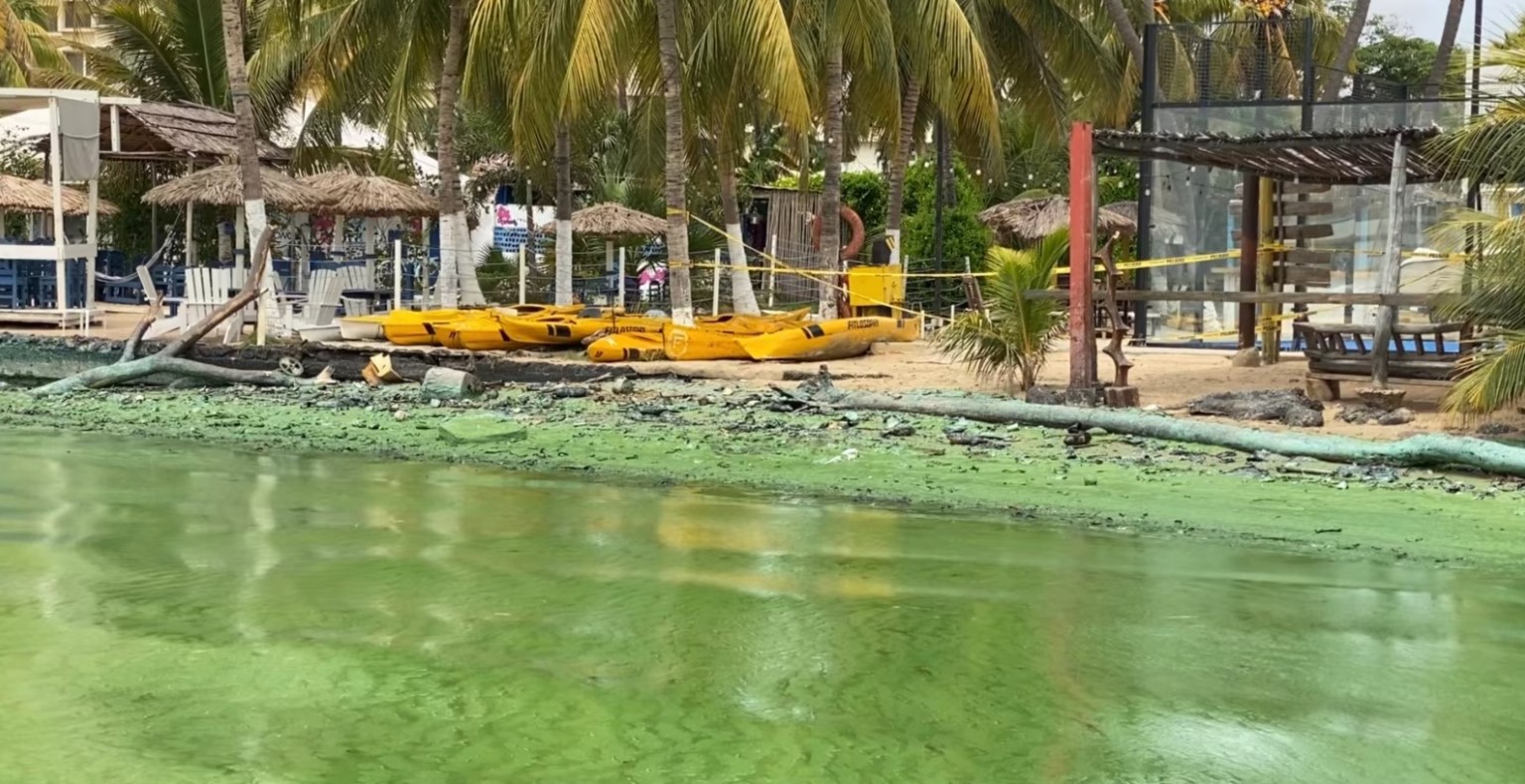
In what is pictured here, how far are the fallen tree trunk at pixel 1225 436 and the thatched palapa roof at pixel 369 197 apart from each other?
37.3 ft

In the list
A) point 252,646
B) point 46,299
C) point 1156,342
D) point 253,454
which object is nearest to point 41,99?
point 46,299

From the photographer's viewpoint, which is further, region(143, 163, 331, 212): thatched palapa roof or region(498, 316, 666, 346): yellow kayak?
region(143, 163, 331, 212): thatched palapa roof

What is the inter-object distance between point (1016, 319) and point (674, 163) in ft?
23.1

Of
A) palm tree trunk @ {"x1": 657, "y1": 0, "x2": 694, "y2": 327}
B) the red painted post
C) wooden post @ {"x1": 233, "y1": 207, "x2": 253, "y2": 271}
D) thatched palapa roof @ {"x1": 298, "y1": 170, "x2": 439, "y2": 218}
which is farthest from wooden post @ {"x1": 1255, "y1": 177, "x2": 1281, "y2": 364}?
wooden post @ {"x1": 233, "y1": 207, "x2": 253, "y2": 271}

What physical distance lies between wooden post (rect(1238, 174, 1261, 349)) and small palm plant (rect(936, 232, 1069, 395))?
3563 mm

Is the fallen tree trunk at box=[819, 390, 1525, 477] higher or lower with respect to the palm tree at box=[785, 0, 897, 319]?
lower

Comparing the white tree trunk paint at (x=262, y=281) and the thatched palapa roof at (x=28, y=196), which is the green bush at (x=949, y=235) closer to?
the white tree trunk paint at (x=262, y=281)

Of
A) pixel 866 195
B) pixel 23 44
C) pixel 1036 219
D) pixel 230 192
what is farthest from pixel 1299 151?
pixel 23 44

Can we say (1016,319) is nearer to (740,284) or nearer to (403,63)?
(740,284)

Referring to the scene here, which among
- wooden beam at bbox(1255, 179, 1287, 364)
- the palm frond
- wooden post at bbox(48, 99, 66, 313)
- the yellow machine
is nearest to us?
the palm frond

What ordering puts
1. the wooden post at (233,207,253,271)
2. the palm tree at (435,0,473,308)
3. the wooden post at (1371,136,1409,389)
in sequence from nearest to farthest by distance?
the wooden post at (1371,136,1409,389) → the wooden post at (233,207,253,271) → the palm tree at (435,0,473,308)

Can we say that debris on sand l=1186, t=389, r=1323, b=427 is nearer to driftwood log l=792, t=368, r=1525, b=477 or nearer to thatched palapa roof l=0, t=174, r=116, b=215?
driftwood log l=792, t=368, r=1525, b=477

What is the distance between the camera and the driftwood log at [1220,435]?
32.0 ft

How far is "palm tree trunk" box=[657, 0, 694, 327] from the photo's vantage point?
18656 mm
